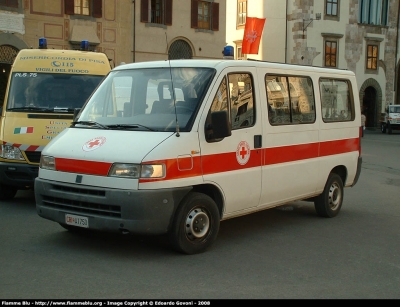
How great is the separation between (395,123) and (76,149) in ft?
119

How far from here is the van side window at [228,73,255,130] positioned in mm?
7254

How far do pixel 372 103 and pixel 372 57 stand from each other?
133 inches

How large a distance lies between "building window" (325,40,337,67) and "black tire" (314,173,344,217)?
33.7m

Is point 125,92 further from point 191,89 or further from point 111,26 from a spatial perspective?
point 111,26

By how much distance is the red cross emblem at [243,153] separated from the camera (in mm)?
7259

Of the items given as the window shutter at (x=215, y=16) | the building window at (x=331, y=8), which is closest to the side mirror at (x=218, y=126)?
the window shutter at (x=215, y=16)

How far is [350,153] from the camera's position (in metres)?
9.73

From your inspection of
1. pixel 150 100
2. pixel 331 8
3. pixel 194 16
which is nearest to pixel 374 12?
pixel 331 8

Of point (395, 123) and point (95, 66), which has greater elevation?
point (95, 66)

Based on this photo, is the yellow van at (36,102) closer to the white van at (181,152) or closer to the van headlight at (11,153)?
the van headlight at (11,153)

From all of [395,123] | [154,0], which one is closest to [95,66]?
[154,0]

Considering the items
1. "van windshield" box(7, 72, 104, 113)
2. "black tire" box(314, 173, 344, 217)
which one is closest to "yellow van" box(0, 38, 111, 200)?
"van windshield" box(7, 72, 104, 113)

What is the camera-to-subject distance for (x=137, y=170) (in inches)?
247

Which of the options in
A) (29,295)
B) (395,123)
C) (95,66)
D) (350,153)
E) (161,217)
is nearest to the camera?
(29,295)
